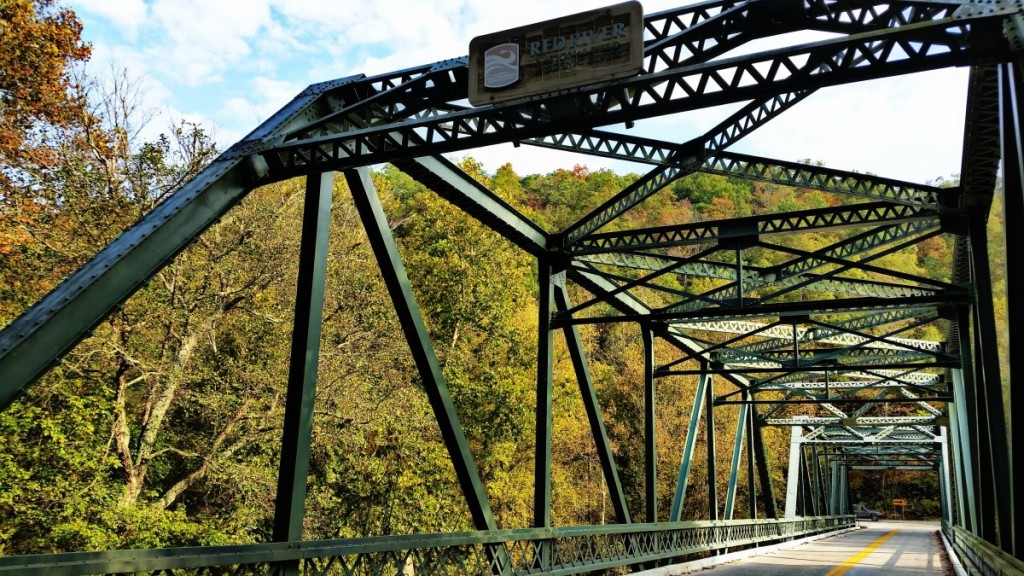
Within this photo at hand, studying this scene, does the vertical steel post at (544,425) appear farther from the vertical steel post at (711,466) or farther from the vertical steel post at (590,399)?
the vertical steel post at (711,466)

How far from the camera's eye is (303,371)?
6520 millimetres

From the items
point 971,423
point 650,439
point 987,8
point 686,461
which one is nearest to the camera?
point 987,8

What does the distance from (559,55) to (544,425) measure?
20.3ft

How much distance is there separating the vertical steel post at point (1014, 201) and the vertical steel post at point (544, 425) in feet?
19.1

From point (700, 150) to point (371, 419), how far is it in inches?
486

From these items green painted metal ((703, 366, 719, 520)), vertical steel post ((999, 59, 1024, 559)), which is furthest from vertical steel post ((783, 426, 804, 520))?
vertical steel post ((999, 59, 1024, 559))

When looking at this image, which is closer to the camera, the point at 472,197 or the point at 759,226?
the point at 472,197

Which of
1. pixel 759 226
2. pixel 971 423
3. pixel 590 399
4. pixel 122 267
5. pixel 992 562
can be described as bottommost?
pixel 992 562

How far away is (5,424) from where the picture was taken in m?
13.4

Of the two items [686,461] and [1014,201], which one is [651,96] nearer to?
[1014,201]

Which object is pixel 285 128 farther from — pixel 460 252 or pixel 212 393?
pixel 460 252

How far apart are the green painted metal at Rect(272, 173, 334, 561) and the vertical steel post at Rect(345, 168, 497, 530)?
51cm

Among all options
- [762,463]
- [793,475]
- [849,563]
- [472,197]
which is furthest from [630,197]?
[793,475]

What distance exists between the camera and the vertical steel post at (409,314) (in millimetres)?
7625
